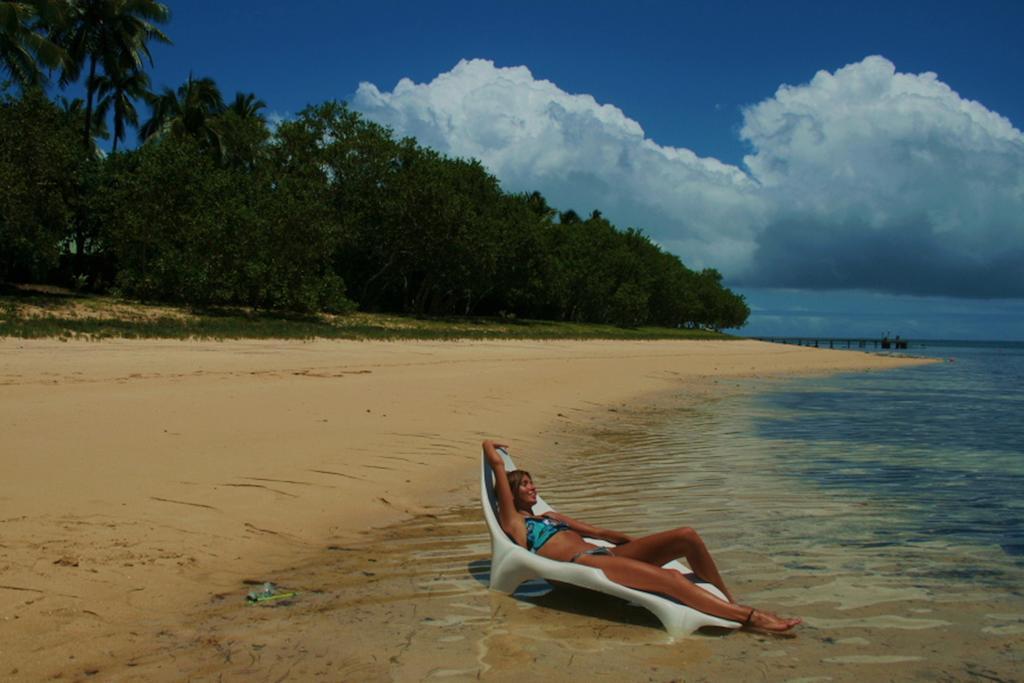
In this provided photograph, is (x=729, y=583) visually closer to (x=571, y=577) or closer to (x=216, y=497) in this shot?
(x=571, y=577)

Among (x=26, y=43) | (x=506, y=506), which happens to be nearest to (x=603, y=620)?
(x=506, y=506)

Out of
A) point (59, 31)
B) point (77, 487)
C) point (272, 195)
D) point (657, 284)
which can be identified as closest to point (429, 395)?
point (77, 487)

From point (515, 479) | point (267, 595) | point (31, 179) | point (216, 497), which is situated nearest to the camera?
point (267, 595)

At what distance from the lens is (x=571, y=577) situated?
4781mm

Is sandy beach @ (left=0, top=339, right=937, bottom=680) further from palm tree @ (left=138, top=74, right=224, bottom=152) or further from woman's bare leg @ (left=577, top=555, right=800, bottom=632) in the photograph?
palm tree @ (left=138, top=74, right=224, bottom=152)

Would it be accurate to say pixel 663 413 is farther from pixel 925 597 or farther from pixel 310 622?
pixel 310 622

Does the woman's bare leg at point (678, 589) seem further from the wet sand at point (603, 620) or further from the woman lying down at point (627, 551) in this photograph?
the wet sand at point (603, 620)

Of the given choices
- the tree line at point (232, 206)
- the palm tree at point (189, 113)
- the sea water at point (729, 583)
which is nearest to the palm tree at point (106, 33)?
the tree line at point (232, 206)

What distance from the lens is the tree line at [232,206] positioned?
3281 centimetres

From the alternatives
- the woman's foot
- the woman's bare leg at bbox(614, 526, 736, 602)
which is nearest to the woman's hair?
the woman's bare leg at bbox(614, 526, 736, 602)

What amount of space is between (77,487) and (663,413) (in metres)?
11.4

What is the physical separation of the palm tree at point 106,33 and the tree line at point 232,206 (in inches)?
3.0

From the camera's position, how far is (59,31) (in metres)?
39.5

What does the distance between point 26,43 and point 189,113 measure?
20.7 metres
